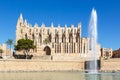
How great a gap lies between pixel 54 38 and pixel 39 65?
96.3 feet

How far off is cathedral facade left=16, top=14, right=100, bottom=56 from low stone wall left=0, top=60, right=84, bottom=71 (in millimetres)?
20018

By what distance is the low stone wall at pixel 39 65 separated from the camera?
58.7 m

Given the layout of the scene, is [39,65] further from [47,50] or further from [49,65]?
[47,50]

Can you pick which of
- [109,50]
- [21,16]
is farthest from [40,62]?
[109,50]

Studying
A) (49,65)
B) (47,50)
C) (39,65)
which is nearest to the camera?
(39,65)

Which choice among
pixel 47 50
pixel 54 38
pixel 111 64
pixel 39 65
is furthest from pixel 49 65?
pixel 54 38

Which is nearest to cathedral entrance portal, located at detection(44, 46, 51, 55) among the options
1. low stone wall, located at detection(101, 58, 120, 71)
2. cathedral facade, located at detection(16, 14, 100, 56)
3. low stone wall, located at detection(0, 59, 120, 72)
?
cathedral facade, located at detection(16, 14, 100, 56)

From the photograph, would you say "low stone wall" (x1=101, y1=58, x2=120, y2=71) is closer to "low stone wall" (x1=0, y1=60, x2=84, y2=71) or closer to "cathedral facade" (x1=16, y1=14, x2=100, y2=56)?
"low stone wall" (x1=0, y1=60, x2=84, y2=71)

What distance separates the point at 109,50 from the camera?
119 m

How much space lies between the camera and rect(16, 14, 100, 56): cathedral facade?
84.2 meters

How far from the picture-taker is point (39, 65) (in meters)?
60.8

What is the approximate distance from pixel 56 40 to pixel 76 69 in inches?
1103

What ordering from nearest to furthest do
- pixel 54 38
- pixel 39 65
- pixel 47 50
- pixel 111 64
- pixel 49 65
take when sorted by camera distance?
pixel 39 65
pixel 49 65
pixel 111 64
pixel 47 50
pixel 54 38

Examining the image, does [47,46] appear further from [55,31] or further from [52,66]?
[52,66]
